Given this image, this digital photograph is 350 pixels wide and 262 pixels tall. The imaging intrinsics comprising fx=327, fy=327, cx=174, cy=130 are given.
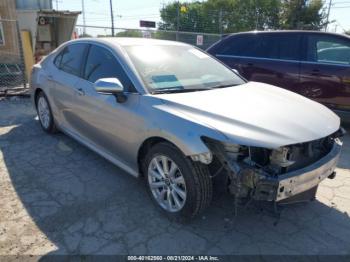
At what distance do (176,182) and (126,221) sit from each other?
Result: 25.0 inches

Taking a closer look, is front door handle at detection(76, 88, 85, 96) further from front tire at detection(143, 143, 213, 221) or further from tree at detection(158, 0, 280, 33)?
tree at detection(158, 0, 280, 33)

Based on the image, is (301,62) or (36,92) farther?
(301,62)

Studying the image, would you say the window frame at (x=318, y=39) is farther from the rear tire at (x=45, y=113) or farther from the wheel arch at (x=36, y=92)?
the wheel arch at (x=36, y=92)

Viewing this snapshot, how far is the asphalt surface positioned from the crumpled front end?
13.0 inches

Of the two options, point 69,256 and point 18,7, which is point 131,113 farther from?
point 18,7

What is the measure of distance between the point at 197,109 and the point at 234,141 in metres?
0.51

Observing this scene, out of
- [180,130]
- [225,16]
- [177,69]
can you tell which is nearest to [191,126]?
[180,130]

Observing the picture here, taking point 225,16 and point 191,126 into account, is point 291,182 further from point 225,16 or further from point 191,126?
point 225,16

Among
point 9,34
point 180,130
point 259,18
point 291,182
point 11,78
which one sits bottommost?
point 11,78

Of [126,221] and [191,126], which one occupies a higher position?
[191,126]

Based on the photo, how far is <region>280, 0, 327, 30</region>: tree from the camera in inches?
A: 1284

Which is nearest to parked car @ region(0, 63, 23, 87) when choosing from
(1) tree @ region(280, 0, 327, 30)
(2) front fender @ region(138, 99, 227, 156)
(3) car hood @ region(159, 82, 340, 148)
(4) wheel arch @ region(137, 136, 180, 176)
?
(4) wheel arch @ region(137, 136, 180, 176)

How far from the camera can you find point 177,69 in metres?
3.62

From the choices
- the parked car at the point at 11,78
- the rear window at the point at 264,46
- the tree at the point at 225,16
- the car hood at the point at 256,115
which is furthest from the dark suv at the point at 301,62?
the tree at the point at 225,16
